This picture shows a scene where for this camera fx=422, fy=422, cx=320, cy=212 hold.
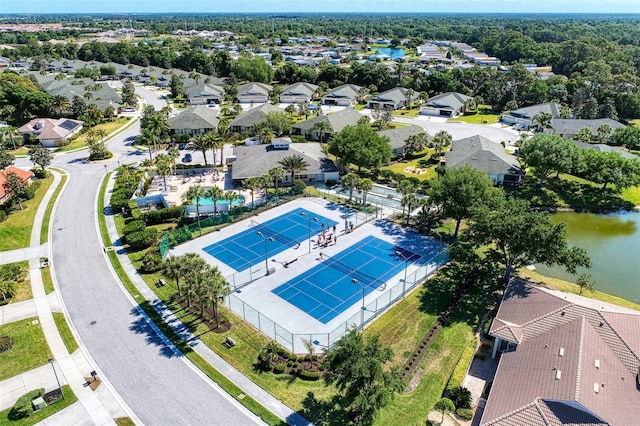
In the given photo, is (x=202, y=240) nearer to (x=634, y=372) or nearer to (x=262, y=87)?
(x=634, y=372)

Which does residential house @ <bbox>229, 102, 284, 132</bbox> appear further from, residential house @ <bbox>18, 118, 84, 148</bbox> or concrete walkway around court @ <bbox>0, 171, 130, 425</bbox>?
concrete walkway around court @ <bbox>0, 171, 130, 425</bbox>

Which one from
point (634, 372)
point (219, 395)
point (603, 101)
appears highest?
point (603, 101)

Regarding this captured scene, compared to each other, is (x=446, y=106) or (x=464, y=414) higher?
(x=446, y=106)

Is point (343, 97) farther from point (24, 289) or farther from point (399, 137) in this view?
point (24, 289)

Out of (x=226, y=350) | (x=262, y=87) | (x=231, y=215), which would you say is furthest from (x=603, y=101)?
(x=226, y=350)

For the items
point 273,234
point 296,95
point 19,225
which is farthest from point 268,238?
point 296,95

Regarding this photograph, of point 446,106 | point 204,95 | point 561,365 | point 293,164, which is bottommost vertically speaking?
point 561,365

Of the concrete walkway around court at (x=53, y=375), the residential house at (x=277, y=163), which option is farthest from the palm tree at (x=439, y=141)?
the concrete walkway around court at (x=53, y=375)
